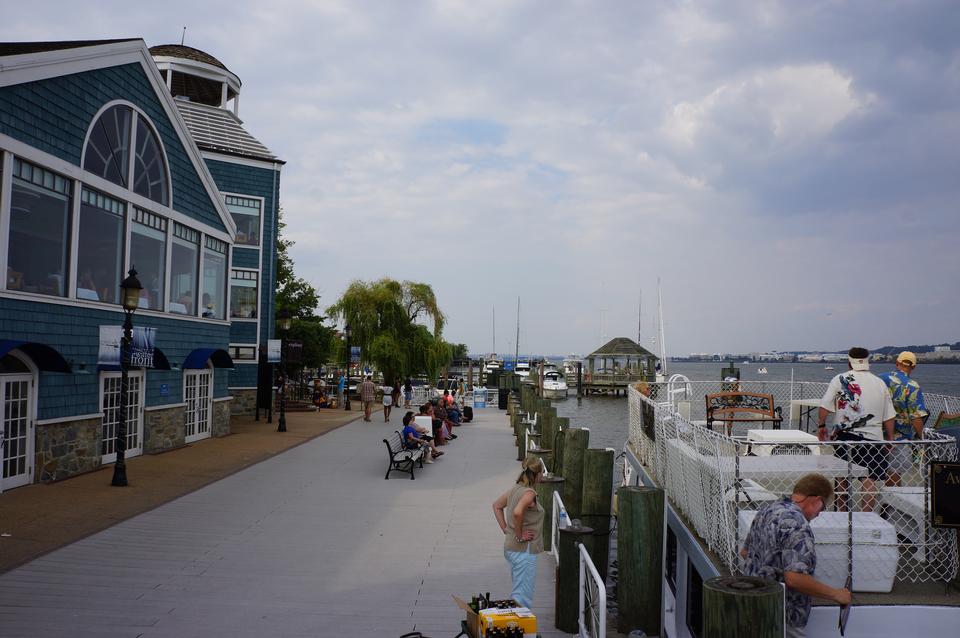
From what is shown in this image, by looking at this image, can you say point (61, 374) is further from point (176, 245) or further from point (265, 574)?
point (265, 574)

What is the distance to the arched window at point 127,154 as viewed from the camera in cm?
1456

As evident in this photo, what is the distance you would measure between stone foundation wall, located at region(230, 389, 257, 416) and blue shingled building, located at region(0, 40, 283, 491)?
6.12m

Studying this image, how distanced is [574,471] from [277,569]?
4573 mm

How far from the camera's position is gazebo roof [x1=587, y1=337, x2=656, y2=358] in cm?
7244

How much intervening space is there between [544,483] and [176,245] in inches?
509

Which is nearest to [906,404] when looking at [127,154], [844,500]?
[844,500]

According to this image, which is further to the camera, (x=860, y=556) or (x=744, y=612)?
(x=860, y=556)

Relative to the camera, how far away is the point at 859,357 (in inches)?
296

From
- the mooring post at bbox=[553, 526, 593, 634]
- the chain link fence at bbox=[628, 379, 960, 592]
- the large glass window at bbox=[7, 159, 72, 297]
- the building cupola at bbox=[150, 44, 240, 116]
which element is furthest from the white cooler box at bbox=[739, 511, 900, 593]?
the building cupola at bbox=[150, 44, 240, 116]

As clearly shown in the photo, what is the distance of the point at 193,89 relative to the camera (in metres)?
29.5

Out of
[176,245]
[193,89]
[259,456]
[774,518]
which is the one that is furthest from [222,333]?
[774,518]

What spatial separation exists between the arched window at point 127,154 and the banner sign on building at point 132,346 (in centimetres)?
299

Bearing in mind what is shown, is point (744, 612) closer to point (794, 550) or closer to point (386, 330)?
point (794, 550)

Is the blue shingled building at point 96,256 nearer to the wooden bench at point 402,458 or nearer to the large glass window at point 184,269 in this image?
the large glass window at point 184,269
